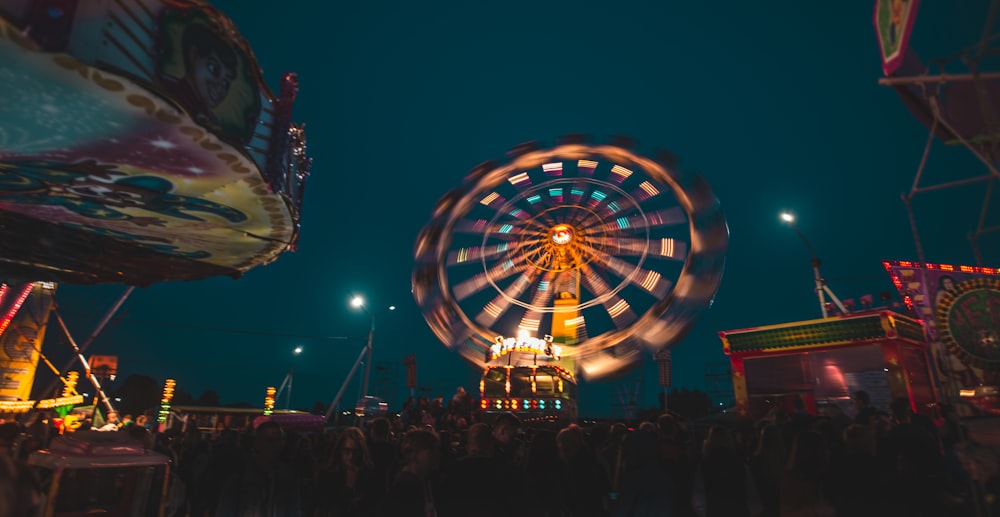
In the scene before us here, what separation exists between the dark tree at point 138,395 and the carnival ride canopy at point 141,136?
164ft

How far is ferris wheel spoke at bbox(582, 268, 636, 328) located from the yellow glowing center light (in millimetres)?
2117

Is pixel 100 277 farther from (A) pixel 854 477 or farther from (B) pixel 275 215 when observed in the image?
(A) pixel 854 477

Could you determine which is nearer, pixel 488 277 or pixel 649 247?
pixel 649 247

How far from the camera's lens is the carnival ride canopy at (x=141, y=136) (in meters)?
4.88

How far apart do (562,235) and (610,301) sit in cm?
474

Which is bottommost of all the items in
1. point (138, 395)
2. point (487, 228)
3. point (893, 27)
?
point (138, 395)

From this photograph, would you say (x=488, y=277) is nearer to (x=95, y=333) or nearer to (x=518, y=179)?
(x=518, y=179)

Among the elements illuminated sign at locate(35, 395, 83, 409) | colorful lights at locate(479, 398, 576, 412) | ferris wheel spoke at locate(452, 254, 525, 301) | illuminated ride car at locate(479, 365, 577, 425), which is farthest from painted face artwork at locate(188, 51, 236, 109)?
illuminated sign at locate(35, 395, 83, 409)

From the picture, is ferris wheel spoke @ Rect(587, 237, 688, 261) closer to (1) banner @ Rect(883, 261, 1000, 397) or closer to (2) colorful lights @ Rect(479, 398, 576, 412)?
(2) colorful lights @ Rect(479, 398, 576, 412)

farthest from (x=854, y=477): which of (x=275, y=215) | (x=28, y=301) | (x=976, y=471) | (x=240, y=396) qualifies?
(x=240, y=396)

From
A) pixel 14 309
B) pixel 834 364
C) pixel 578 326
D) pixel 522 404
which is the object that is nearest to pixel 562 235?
pixel 578 326

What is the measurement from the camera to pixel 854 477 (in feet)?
15.1

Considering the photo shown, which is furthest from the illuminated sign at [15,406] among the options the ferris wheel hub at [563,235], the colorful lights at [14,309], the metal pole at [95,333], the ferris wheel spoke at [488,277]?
the ferris wheel hub at [563,235]

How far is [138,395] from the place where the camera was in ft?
179
